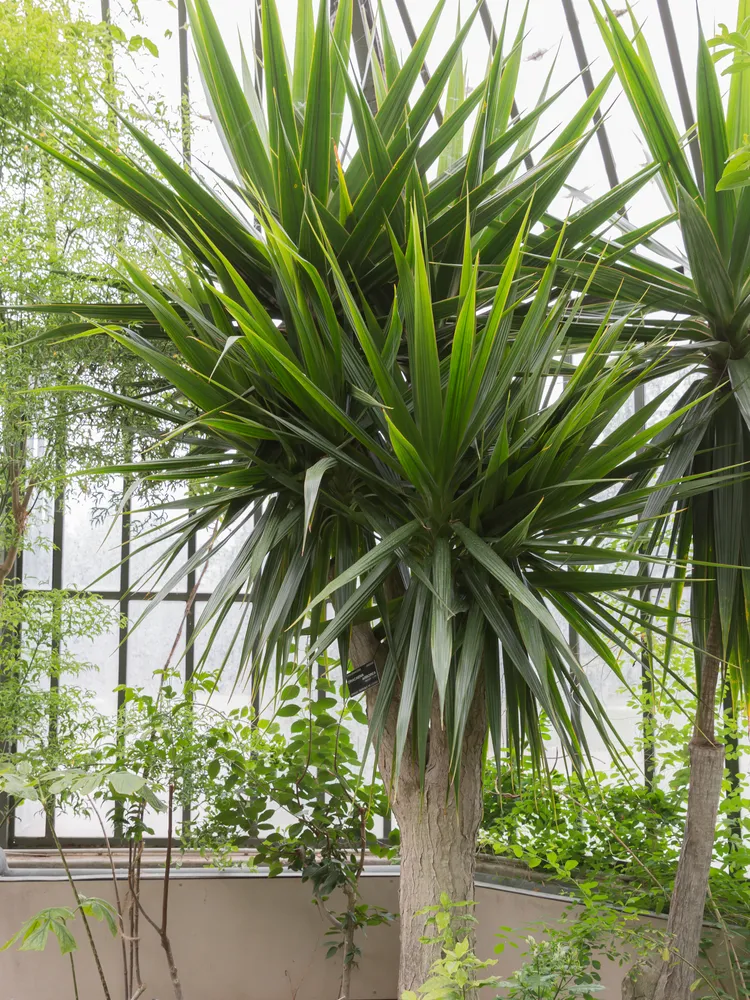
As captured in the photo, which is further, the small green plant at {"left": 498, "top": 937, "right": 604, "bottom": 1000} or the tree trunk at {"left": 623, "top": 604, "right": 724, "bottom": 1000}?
the tree trunk at {"left": 623, "top": 604, "right": 724, "bottom": 1000}

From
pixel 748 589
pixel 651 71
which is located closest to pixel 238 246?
pixel 651 71

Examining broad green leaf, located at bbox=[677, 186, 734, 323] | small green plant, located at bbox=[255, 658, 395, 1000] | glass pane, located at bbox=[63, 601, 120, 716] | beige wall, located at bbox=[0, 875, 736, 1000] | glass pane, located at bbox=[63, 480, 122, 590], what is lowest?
beige wall, located at bbox=[0, 875, 736, 1000]

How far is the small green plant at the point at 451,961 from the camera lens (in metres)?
1.27

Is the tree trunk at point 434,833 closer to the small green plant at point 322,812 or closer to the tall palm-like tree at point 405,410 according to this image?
the tall palm-like tree at point 405,410

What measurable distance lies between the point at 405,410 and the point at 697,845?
1.31 metres

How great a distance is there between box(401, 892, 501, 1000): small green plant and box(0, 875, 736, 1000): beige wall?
1.37 metres

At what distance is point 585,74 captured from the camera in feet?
12.2

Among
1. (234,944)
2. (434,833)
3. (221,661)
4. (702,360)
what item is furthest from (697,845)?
(221,661)

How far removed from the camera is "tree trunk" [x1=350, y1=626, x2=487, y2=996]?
5.70 feet

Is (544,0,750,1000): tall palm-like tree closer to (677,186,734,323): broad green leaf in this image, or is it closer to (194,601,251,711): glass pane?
(677,186,734,323): broad green leaf

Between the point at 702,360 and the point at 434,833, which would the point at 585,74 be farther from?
the point at 434,833

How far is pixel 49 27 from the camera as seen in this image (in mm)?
2648

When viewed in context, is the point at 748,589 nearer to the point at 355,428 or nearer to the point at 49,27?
the point at 355,428

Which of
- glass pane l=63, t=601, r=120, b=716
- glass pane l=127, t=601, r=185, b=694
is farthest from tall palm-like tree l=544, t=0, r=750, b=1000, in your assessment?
glass pane l=63, t=601, r=120, b=716
